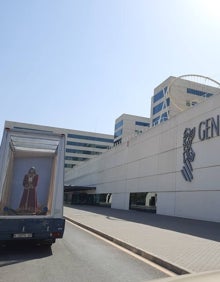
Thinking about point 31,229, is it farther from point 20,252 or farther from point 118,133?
point 118,133

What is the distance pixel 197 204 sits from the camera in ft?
83.4

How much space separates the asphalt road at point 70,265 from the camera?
6.70 metres

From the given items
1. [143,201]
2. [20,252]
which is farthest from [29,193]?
[143,201]

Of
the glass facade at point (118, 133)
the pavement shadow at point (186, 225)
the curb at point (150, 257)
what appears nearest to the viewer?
the curb at point (150, 257)

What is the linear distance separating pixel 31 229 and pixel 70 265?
77.8 inches

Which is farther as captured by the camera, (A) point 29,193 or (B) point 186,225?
(B) point 186,225

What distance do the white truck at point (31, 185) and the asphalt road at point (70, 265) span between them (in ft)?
1.45

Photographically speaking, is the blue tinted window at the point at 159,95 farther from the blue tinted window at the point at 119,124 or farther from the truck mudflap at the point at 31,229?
the truck mudflap at the point at 31,229

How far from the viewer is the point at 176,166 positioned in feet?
97.7

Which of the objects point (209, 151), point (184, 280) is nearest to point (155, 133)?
point (209, 151)

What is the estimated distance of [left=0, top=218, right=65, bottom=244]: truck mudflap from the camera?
906cm

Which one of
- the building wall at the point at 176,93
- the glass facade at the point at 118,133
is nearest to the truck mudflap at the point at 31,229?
the building wall at the point at 176,93

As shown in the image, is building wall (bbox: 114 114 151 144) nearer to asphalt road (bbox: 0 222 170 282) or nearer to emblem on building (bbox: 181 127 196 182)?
emblem on building (bbox: 181 127 196 182)

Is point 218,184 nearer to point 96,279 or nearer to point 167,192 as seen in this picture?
point 167,192
